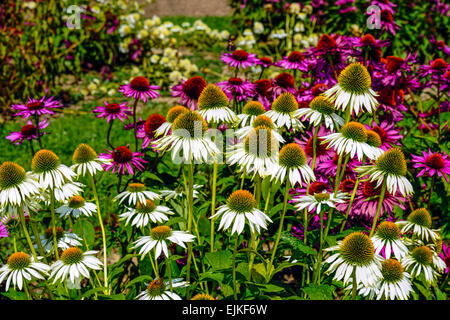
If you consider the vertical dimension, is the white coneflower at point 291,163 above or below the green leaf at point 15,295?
above

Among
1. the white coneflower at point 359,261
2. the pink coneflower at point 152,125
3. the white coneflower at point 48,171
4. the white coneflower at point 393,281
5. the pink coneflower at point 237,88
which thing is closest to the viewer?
the white coneflower at point 359,261

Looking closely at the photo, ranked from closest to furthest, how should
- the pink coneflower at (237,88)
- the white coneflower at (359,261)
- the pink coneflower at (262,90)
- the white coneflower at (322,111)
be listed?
the white coneflower at (359,261) < the white coneflower at (322,111) < the pink coneflower at (237,88) < the pink coneflower at (262,90)

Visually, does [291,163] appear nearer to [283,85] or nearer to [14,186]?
[14,186]

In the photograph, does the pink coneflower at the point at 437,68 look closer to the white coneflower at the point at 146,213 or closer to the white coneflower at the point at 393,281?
the white coneflower at the point at 393,281

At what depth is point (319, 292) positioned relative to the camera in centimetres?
163

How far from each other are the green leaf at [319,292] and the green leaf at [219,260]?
316mm

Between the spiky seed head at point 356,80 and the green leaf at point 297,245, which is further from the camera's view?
the spiky seed head at point 356,80

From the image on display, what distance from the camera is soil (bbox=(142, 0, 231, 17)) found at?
10.3 meters

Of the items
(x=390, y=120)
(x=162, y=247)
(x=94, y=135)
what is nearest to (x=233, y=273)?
(x=162, y=247)

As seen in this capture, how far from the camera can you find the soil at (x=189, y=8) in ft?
33.7

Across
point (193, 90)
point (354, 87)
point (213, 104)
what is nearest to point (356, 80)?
point (354, 87)

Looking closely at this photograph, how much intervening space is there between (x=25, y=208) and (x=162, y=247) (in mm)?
553

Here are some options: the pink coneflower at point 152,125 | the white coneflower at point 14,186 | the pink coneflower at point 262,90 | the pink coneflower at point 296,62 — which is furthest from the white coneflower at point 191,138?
the pink coneflower at point 296,62

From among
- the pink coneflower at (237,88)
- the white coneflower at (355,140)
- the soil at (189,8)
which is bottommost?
the white coneflower at (355,140)
